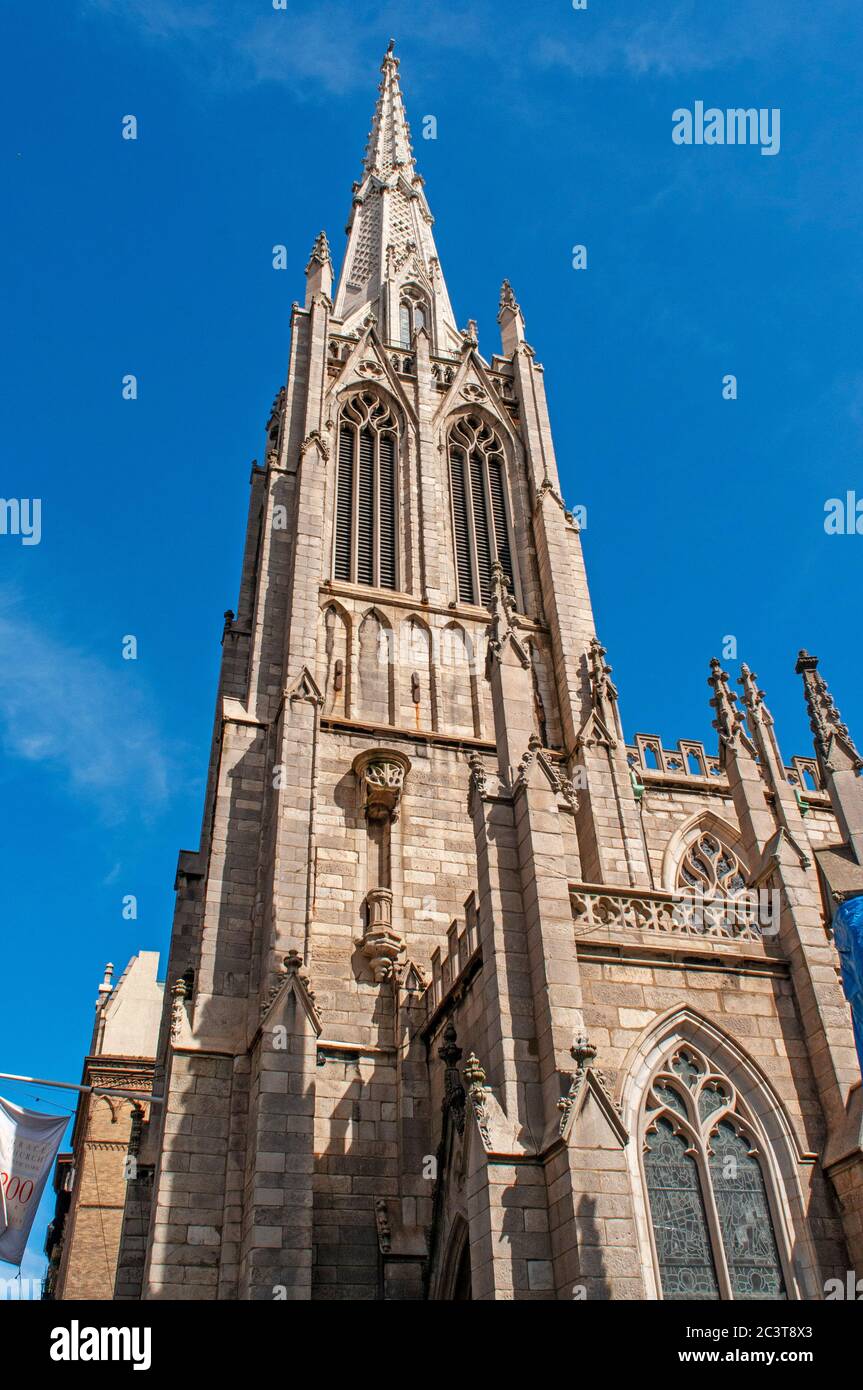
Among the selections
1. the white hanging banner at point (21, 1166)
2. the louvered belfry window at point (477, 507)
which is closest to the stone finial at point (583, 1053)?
the white hanging banner at point (21, 1166)

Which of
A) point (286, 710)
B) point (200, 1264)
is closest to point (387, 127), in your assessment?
point (286, 710)

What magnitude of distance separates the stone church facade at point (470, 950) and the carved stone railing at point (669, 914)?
4 cm

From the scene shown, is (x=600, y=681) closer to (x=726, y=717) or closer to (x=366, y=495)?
(x=726, y=717)

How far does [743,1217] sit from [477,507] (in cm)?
Answer: 2090

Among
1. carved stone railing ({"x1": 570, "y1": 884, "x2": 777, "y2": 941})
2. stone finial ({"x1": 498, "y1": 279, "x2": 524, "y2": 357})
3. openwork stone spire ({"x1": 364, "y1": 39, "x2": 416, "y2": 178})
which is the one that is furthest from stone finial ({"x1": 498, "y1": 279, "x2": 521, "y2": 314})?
carved stone railing ({"x1": 570, "y1": 884, "x2": 777, "y2": 941})

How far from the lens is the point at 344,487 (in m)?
28.7

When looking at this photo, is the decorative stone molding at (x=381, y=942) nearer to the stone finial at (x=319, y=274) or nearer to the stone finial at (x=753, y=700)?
the stone finial at (x=753, y=700)

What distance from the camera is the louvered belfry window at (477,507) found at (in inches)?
1099

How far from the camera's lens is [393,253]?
39.8 m

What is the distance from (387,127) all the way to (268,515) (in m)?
33.9

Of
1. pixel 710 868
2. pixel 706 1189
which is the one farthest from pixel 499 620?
pixel 710 868
